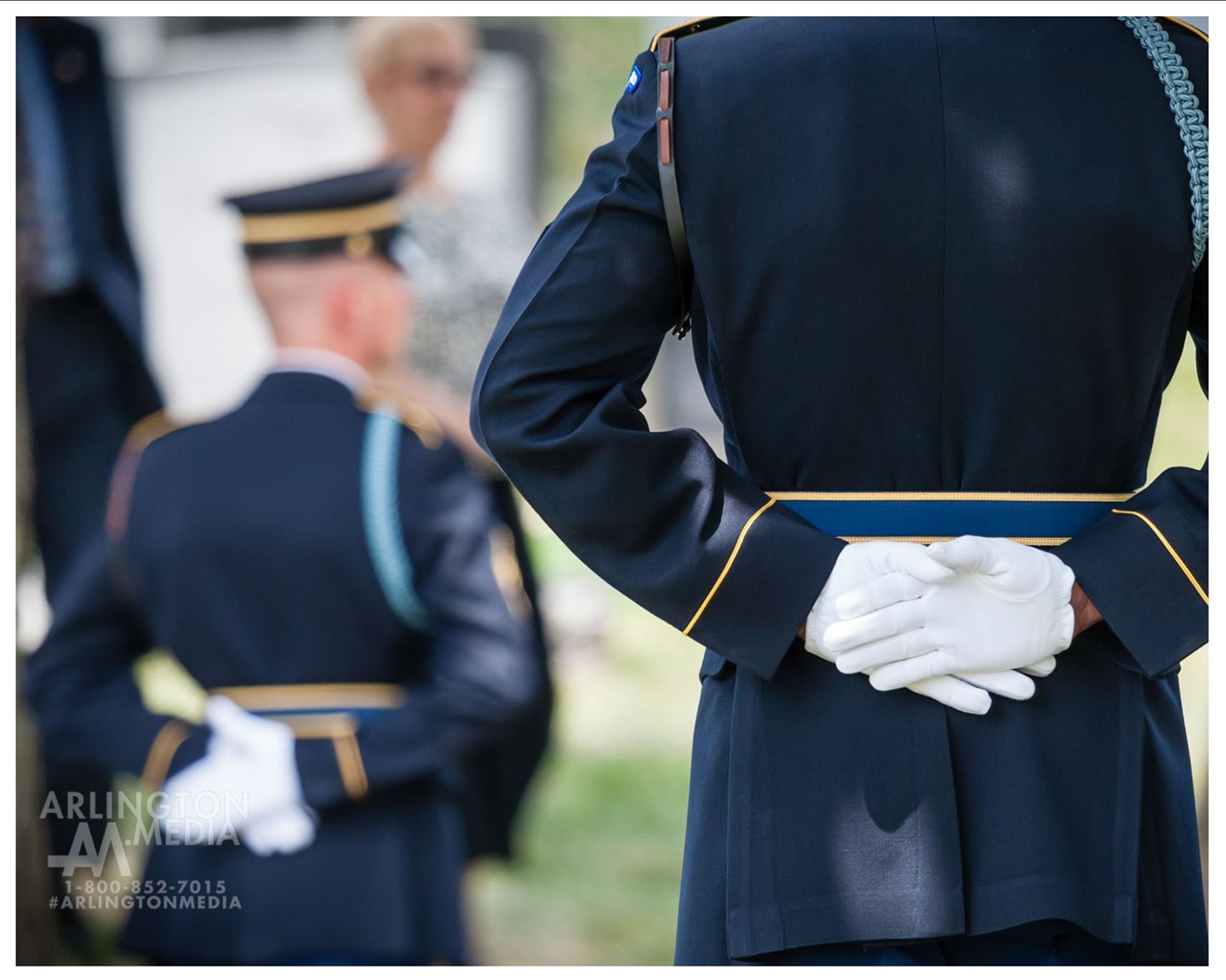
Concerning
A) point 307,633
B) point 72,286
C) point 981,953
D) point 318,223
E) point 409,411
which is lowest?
point 307,633

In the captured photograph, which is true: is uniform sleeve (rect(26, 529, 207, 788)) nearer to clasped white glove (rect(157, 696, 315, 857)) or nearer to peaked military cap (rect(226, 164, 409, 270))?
clasped white glove (rect(157, 696, 315, 857))

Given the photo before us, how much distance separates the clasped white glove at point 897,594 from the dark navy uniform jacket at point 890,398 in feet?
0.06

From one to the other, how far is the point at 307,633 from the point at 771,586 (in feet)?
5.47

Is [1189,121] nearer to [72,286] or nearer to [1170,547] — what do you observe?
[1170,547]

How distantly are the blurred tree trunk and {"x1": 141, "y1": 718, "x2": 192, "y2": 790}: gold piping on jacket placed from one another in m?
0.25

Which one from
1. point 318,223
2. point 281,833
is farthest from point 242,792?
point 318,223

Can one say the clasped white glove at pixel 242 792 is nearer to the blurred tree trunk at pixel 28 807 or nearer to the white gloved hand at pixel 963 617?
the blurred tree trunk at pixel 28 807

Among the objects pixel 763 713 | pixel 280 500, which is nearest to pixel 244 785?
pixel 280 500

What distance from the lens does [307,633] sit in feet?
9.16

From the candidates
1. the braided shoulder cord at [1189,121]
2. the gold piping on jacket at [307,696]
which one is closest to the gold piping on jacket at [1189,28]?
the braided shoulder cord at [1189,121]

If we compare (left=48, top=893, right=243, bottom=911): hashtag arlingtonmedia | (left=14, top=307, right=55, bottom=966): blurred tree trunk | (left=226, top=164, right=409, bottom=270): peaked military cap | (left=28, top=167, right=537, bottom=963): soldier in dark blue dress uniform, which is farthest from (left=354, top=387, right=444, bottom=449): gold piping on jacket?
(left=48, top=893, right=243, bottom=911): hashtag arlingtonmedia

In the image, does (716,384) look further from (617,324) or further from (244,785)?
(244,785)

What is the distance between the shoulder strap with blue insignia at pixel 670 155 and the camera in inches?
51.4
